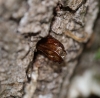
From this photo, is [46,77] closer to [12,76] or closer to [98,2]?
[12,76]

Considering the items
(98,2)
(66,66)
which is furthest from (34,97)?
(98,2)

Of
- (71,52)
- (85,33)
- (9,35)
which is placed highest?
(9,35)

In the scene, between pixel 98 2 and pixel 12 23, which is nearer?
pixel 12 23

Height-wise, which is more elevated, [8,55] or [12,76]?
[8,55]

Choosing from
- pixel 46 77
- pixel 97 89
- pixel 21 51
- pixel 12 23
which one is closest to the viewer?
pixel 12 23

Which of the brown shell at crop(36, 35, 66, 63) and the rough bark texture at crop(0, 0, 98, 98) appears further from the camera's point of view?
the brown shell at crop(36, 35, 66, 63)

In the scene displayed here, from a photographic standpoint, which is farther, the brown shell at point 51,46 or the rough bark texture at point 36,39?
the brown shell at point 51,46

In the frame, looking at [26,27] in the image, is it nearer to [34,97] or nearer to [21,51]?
[21,51]

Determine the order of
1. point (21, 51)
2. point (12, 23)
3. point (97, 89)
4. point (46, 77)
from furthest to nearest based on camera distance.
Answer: point (97, 89) → point (46, 77) → point (21, 51) → point (12, 23)
